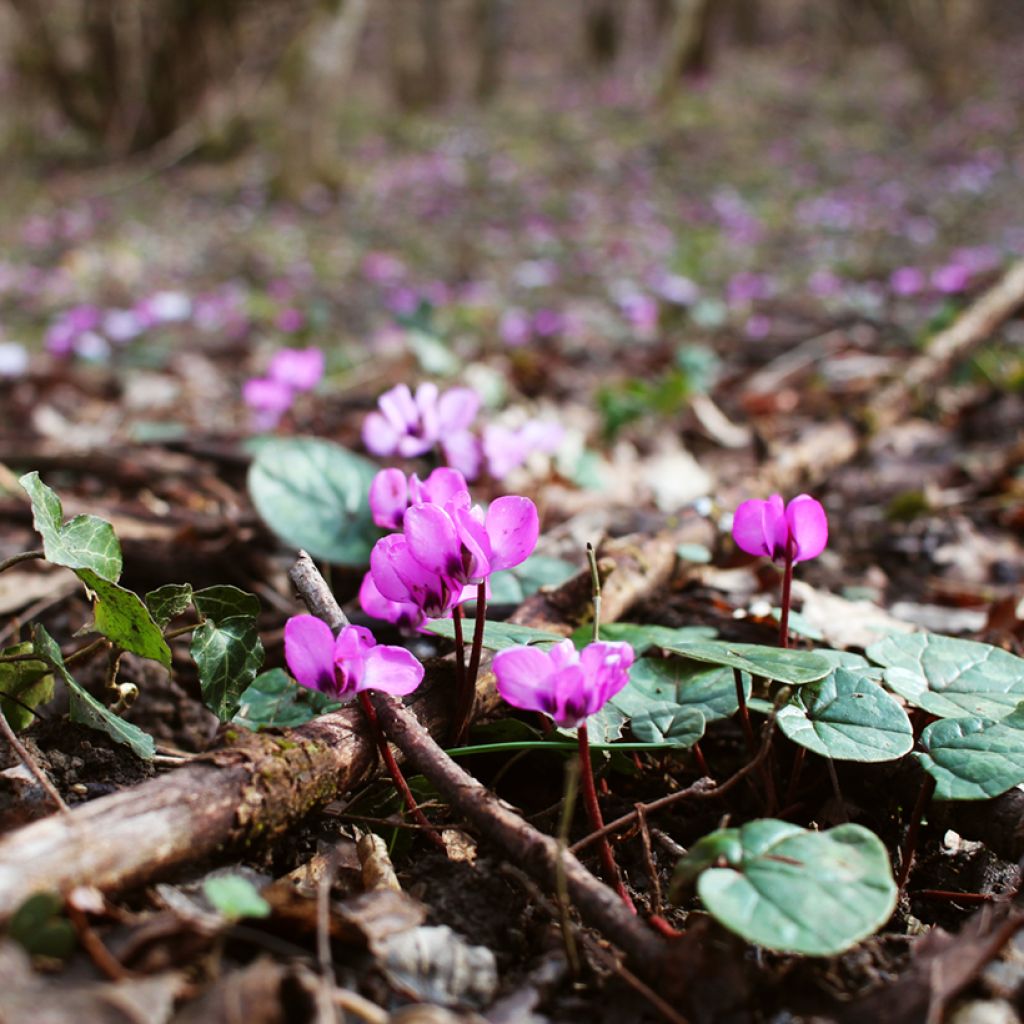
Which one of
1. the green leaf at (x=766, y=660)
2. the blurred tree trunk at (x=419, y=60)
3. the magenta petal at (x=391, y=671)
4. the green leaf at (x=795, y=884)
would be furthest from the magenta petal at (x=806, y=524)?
the blurred tree trunk at (x=419, y=60)

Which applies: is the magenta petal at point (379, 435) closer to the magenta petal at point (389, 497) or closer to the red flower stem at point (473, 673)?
the magenta petal at point (389, 497)

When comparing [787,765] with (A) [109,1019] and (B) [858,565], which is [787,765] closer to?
(A) [109,1019]

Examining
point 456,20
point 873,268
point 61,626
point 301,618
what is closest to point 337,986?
point 301,618

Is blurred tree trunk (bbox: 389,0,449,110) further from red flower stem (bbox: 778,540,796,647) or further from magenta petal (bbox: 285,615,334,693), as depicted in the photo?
magenta petal (bbox: 285,615,334,693)

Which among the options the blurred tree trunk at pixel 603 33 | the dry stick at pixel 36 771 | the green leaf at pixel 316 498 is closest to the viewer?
the dry stick at pixel 36 771

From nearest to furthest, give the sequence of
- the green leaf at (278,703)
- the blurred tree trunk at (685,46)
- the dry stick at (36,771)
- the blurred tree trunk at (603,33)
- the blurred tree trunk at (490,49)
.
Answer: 1. the dry stick at (36,771)
2. the green leaf at (278,703)
3. the blurred tree trunk at (685,46)
4. the blurred tree trunk at (490,49)
5. the blurred tree trunk at (603,33)

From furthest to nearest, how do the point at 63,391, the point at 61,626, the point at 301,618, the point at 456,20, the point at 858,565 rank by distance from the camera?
the point at 456,20 < the point at 63,391 < the point at 858,565 < the point at 61,626 < the point at 301,618

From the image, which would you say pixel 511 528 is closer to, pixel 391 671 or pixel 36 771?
pixel 391 671
